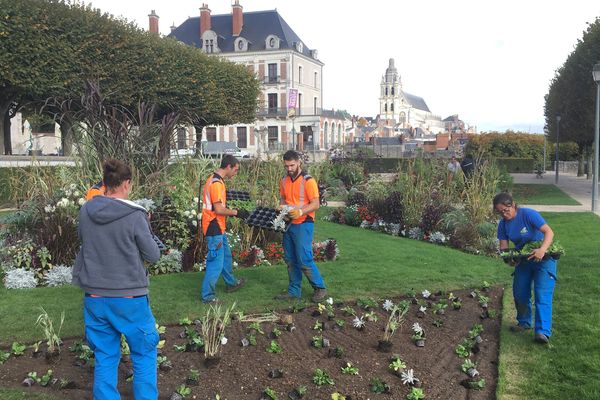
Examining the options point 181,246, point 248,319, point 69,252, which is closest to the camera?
point 248,319

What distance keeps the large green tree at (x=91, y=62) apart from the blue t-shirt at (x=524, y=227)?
1050cm

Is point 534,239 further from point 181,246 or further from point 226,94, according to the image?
point 226,94

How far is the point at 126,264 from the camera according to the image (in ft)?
10.2

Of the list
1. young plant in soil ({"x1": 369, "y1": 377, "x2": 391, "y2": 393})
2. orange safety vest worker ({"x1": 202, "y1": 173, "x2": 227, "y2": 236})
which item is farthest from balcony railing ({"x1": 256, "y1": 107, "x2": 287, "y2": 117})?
young plant in soil ({"x1": 369, "y1": 377, "x2": 391, "y2": 393})

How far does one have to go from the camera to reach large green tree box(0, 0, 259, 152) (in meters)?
18.8

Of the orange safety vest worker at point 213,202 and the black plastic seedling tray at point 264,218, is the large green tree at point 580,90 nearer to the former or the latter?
the black plastic seedling tray at point 264,218

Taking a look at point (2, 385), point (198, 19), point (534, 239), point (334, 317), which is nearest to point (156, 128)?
point (334, 317)

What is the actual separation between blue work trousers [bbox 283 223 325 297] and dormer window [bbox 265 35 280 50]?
54042 millimetres

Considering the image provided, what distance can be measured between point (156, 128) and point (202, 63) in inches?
864

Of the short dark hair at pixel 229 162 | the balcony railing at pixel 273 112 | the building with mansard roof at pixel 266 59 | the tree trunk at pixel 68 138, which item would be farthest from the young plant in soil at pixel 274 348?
the balcony railing at pixel 273 112

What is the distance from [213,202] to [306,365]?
2128mm

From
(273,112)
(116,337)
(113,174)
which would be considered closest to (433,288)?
(116,337)

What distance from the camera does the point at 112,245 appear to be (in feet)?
10.1

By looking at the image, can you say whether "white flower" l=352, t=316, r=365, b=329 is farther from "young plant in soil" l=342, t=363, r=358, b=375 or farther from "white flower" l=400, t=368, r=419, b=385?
"white flower" l=400, t=368, r=419, b=385
